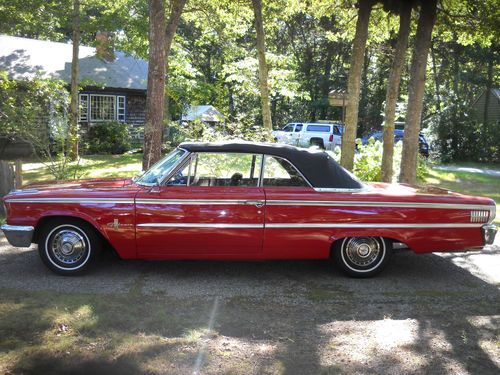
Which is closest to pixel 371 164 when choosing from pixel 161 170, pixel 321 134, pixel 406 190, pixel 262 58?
pixel 262 58

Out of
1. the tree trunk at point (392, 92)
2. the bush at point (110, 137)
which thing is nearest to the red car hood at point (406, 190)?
the tree trunk at point (392, 92)

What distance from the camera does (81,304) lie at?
15.6 ft

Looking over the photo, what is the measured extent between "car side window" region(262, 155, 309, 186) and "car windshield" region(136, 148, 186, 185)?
0.96 m

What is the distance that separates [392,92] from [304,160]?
5709 millimetres

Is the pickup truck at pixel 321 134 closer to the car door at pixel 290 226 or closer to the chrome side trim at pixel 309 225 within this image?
the chrome side trim at pixel 309 225

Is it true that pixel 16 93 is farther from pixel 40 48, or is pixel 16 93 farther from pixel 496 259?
pixel 496 259

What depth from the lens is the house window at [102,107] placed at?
22.2m

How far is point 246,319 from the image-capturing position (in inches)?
180

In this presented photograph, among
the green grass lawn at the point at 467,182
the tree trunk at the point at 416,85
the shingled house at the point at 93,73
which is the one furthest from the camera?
the shingled house at the point at 93,73

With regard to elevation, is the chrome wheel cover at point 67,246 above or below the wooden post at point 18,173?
below

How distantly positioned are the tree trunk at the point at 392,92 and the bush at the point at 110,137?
44.8 ft

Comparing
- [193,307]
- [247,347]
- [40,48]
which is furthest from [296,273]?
[40,48]

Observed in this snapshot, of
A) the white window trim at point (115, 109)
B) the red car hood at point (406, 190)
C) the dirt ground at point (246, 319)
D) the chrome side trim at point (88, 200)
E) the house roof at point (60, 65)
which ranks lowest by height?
the dirt ground at point (246, 319)

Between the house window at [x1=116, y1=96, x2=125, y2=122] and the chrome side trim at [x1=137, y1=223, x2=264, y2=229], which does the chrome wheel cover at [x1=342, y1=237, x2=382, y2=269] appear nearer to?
the chrome side trim at [x1=137, y1=223, x2=264, y2=229]
